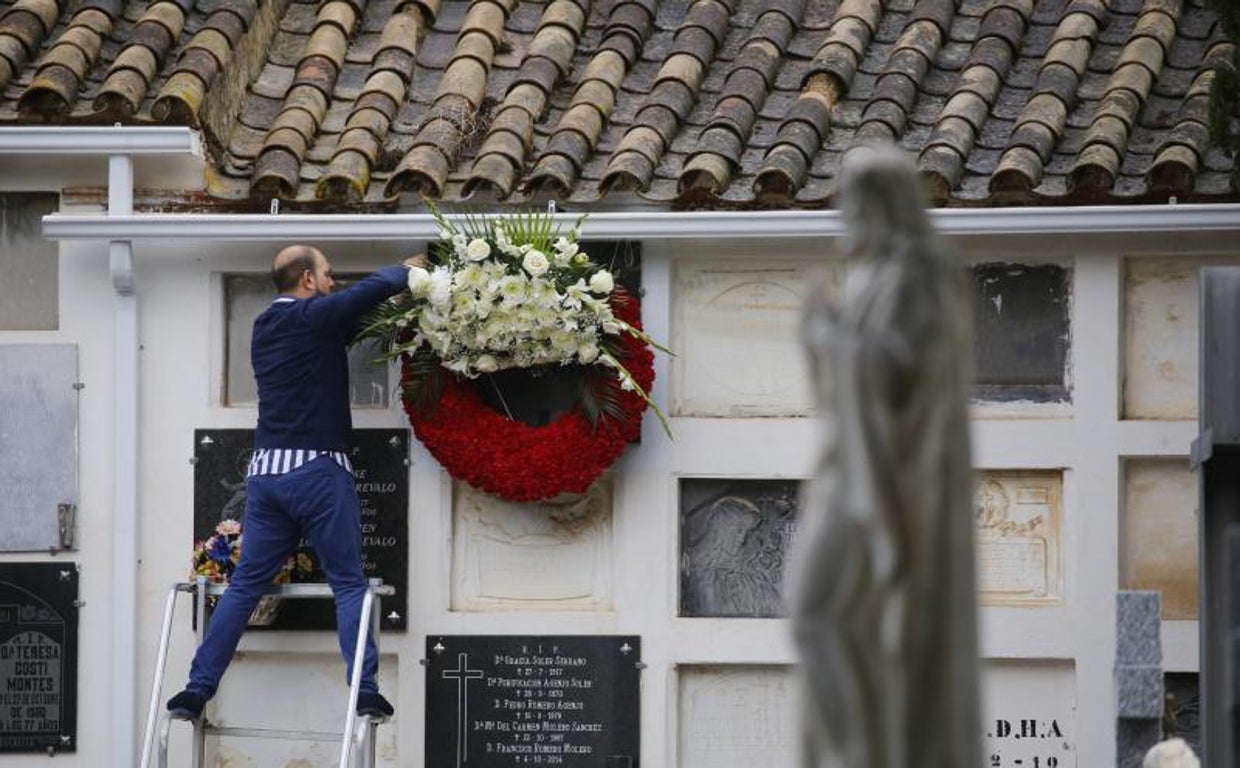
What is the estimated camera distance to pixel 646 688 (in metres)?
9.55

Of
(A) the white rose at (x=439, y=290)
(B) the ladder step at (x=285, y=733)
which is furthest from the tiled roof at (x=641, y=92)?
(B) the ladder step at (x=285, y=733)

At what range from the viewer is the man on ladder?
900 cm

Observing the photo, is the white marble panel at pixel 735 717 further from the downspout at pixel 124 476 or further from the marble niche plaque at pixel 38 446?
the marble niche plaque at pixel 38 446

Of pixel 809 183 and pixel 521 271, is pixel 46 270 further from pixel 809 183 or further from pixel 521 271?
pixel 809 183

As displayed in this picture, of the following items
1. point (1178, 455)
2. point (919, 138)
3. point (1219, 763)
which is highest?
point (919, 138)

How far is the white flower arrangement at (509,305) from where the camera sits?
913 centimetres

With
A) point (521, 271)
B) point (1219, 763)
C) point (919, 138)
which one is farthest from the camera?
point (919, 138)

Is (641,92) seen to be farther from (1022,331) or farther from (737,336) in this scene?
(1022,331)

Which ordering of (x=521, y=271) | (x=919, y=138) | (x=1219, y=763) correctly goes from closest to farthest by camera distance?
(x=1219, y=763) < (x=521, y=271) < (x=919, y=138)

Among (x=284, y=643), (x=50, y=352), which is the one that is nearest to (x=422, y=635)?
(x=284, y=643)

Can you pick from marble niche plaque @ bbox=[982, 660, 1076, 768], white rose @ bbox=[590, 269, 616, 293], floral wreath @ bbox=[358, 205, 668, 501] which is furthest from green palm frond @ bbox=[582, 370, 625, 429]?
marble niche plaque @ bbox=[982, 660, 1076, 768]

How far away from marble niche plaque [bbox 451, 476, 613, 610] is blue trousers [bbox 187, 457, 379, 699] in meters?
0.70

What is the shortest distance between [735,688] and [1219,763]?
3.22m

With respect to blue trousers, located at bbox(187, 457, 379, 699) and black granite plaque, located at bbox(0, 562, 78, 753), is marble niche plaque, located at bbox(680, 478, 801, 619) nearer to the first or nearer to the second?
blue trousers, located at bbox(187, 457, 379, 699)
